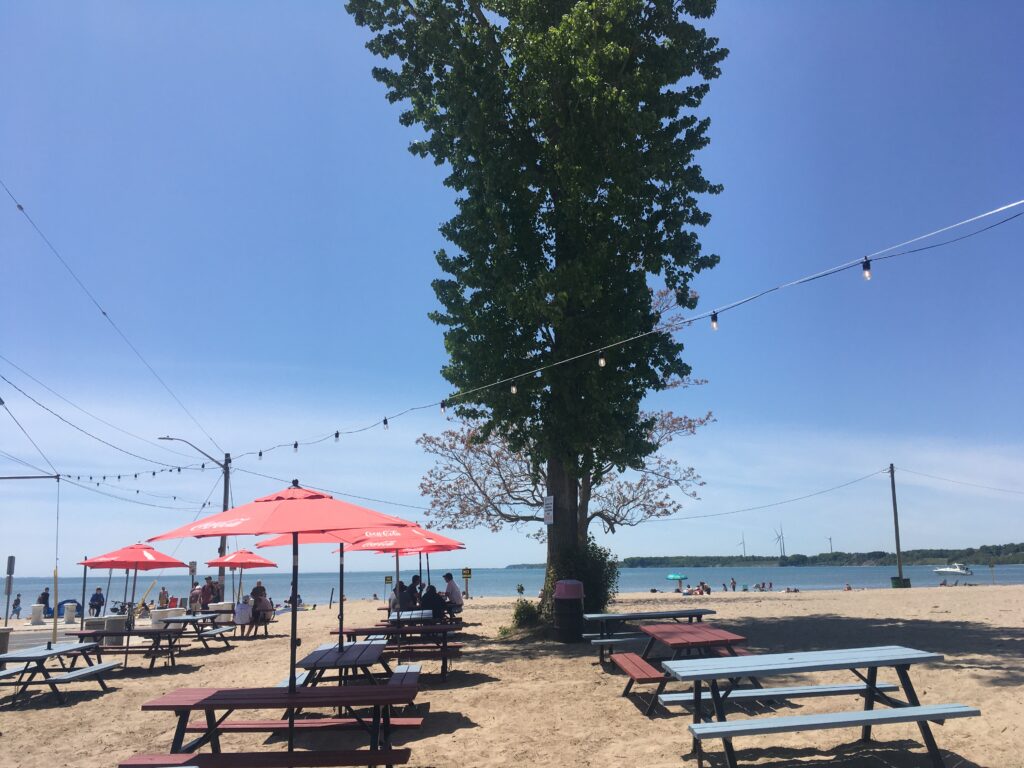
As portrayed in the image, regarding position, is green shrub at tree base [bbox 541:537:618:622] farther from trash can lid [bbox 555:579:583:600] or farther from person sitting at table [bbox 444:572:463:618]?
person sitting at table [bbox 444:572:463:618]

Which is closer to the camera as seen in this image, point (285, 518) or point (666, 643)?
point (285, 518)

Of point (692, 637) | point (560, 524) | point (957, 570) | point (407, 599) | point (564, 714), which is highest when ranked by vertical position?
point (560, 524)

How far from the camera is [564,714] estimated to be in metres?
7.90

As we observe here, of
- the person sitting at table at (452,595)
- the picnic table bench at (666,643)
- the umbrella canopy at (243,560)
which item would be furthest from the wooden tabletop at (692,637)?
the umbrella canopy at (243,560)

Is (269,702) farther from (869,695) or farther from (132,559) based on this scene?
(132,559)

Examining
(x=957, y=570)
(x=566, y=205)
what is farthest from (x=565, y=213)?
(x=957, y=570)

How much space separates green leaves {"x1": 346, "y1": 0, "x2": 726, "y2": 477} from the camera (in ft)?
46.5

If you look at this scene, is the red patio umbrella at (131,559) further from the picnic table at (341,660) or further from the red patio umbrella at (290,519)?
the red patio umbrella at (290,519)

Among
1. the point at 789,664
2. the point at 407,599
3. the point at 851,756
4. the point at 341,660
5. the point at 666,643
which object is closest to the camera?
the point at 789,664

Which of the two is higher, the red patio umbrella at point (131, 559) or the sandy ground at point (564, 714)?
the red patio umbrella at point (131, 559)

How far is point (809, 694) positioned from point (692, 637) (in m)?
1.90

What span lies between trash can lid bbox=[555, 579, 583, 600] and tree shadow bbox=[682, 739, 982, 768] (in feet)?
23.1

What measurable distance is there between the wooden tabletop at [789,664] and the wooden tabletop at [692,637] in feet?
5.21

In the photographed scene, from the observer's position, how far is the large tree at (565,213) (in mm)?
14195
